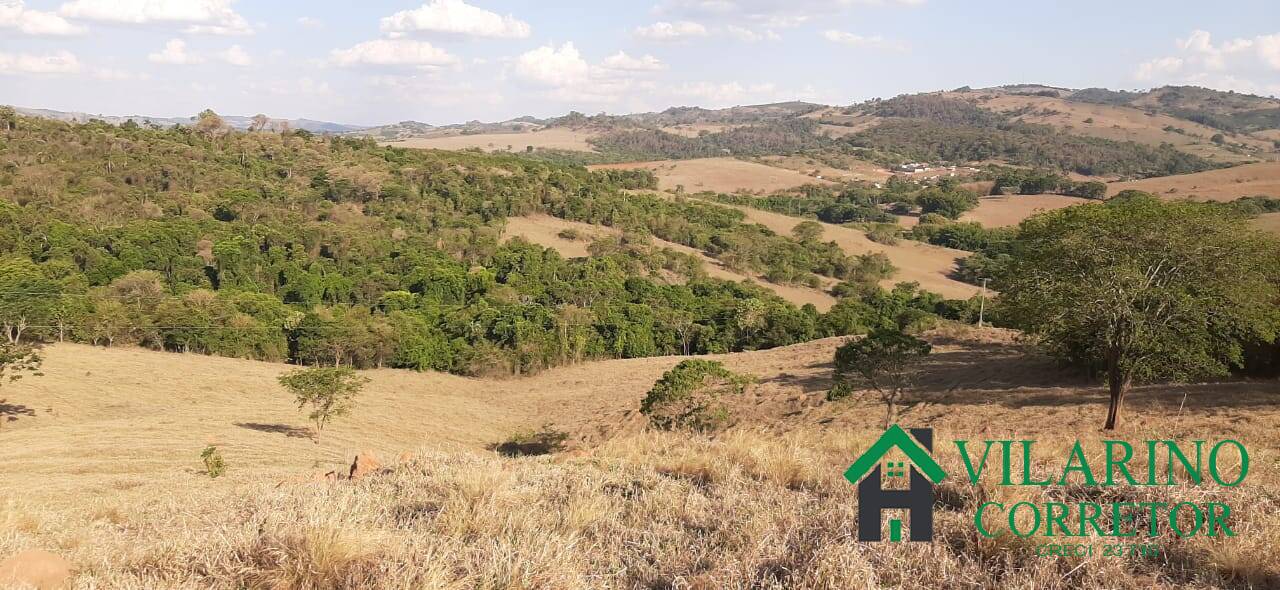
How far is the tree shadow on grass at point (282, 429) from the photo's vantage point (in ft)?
85.5

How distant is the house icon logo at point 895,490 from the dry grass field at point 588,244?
5699 cm

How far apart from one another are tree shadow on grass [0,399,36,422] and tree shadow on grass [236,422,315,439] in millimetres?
7985

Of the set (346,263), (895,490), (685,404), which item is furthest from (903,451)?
(346,263)

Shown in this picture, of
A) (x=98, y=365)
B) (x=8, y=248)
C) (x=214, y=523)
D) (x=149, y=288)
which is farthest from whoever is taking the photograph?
(x=8, y=248)

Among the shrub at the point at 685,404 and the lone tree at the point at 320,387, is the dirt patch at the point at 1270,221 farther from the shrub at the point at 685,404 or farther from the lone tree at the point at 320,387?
the lone tree at the point at 320,387

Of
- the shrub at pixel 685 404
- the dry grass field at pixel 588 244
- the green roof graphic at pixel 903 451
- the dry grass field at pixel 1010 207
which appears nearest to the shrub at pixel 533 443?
the shrub at pixel 685 404

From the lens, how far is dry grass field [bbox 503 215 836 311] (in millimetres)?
66062

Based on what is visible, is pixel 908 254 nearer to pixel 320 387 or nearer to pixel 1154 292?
pixel 1154 292

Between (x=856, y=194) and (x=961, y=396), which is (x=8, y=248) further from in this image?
(x=856, y=194)

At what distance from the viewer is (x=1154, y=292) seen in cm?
1410

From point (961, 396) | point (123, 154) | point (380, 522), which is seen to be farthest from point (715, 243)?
point (380, 522)

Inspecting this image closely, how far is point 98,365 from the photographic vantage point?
1345 inches

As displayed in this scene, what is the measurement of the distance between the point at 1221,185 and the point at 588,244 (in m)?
94.8

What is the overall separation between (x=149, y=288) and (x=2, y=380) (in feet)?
54.6
